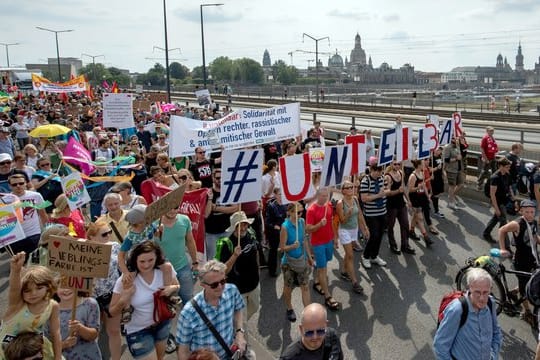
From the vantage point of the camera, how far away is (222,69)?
139m

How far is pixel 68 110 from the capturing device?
21688mm

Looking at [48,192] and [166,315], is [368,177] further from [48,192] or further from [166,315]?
[48,192]

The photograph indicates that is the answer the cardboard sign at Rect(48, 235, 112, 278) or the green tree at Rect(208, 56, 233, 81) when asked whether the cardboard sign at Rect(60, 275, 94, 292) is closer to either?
the cardboard sign at Rect(48, 235, 112, 278)

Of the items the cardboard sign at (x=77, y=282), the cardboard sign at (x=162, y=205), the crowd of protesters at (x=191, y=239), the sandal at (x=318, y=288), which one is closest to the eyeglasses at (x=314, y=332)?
the crowd of protesters at (x=191, y=239)

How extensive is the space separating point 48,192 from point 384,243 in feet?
18.5

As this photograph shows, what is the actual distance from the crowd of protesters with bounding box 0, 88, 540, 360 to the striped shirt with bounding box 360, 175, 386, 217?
0.6 inches

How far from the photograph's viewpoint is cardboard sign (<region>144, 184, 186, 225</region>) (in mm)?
4469

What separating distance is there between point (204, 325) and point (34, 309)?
119 cm

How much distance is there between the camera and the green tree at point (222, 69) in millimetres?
138750

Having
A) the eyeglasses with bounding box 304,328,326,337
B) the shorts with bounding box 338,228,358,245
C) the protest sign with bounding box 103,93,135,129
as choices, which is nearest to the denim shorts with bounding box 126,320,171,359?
the eyeglasses with bounding box 304,328,326,337

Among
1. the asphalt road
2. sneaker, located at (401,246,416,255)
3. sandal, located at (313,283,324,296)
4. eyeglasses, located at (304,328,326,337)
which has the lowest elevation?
the asphalt road

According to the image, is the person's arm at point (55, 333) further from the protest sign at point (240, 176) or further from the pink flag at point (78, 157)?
the pink flag at point (78, 157)

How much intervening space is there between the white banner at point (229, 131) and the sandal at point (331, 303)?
10.8 feet

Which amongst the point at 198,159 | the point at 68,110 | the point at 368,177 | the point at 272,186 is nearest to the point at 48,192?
the point at 198,159
